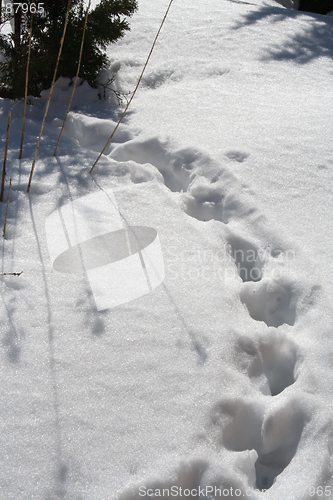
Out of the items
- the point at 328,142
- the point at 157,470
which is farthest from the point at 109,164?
the point at 157,470

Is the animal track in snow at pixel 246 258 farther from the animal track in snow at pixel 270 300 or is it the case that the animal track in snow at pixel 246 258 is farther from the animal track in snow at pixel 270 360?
the animal track in snow at pixel 270 360

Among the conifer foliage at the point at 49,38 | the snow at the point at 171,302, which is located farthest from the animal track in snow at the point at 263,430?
the conifer foliage at the point at 49,38

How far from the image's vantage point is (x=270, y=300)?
1731 millimetres

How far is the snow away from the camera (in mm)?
1221

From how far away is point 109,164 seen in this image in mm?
2365

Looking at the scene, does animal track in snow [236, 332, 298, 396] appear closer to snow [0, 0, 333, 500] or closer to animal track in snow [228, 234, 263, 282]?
snow [0, 0, 333, 500]

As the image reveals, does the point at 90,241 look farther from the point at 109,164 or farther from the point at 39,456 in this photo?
the point at 39,456

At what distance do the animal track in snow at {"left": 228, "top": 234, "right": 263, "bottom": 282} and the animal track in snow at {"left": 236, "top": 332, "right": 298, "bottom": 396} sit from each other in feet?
1.11

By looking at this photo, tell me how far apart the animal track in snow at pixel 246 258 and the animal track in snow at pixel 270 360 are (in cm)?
34

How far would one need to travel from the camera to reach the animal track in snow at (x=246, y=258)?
6.07 ft

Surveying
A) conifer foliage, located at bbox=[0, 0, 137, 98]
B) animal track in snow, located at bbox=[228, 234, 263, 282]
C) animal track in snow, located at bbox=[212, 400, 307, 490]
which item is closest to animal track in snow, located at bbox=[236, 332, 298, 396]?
animal track in snow, located at bbox=[212, 400, 307, 490]

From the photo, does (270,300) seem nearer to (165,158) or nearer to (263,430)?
(263,430)

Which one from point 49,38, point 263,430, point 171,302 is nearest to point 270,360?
point 263,430

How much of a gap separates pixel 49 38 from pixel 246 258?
203 centimetres
